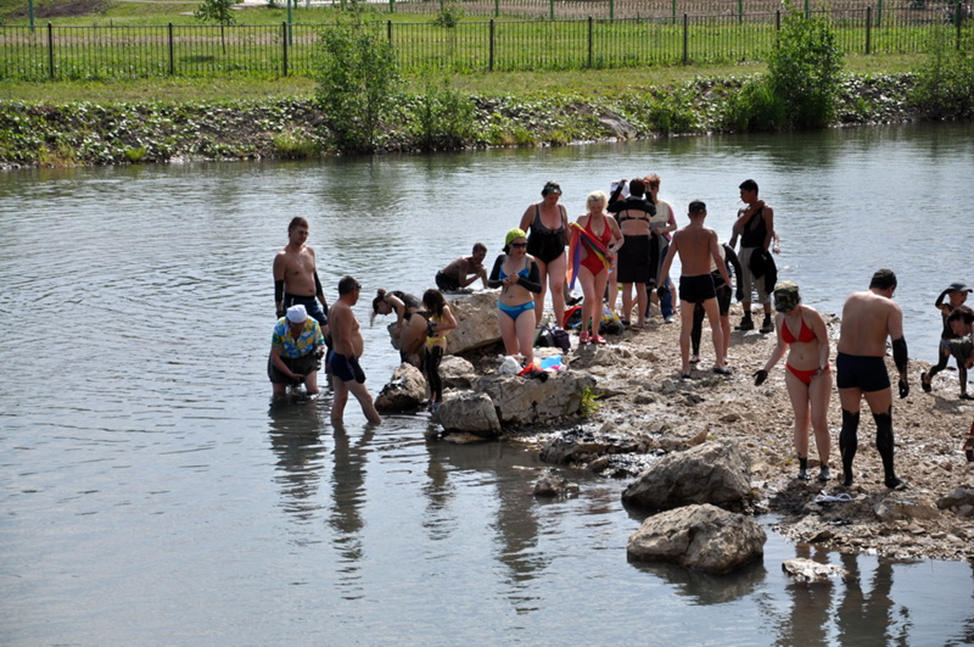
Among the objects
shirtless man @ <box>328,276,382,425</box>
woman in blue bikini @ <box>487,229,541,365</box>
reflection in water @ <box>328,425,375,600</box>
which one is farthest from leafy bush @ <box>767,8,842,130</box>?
reflection in water @ <box>328,425,375,600</box>

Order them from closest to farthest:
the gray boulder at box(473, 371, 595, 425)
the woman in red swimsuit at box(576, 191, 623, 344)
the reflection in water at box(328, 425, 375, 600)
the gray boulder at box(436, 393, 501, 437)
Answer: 1. the reflection in water at box(328, 425, 375, 600)
2. the gray boulder at box(436, 393, 501, 437)
3. the gray boulder at box(473, 371, 595, 425)
4. the woman in red swimsuit at box(576, 191, 623, 344)

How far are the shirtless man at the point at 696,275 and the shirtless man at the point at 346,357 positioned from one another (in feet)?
11.0

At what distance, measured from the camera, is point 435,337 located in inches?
519

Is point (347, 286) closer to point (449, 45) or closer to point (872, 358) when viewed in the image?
point (872, 358)

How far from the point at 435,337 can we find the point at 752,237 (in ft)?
14.8

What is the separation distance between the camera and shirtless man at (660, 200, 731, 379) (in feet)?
43.6

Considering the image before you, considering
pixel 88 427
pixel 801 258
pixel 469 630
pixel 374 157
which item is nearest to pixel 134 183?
pixel 374 157

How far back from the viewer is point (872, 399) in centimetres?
993

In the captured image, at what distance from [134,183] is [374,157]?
816 centimetres

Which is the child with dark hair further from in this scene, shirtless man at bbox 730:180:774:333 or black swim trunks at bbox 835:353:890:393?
black swim trunks at bbox 835:353:890:393

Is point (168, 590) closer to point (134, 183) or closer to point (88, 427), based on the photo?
point (88, 427)

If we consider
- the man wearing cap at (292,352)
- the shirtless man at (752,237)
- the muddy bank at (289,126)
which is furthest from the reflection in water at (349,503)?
the muddy bank at (289,126)

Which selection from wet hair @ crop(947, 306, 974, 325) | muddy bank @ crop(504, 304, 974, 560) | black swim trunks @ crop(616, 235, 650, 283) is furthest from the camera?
black swim trunks @ crop(616, 235, 650, 283)

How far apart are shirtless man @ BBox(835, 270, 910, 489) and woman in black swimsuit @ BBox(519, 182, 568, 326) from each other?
4.82 meters
